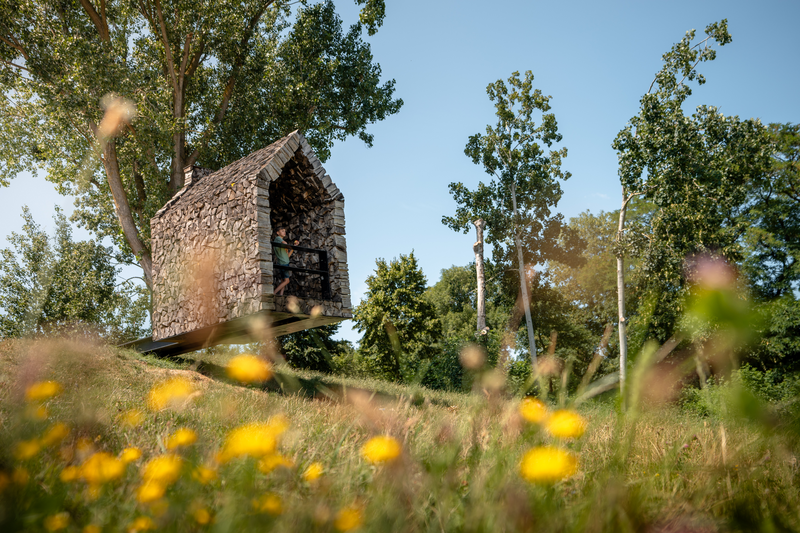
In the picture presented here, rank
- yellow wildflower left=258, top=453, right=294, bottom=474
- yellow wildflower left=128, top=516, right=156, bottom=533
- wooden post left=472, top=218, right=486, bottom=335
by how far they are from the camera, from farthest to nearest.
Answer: wooden post left=472, top=218, right=486, bottom=335, yellow wildflower left=258, top=453, right=294, bottom=474, yellow wildflower left=128, top=516, right=156, bottom=533

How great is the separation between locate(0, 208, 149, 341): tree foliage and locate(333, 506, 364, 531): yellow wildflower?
86.7 feet

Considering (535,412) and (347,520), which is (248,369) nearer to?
(347,520)

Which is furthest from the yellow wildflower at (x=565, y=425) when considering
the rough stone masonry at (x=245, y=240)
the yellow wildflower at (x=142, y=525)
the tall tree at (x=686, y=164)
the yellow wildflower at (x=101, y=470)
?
the tall tree at (x=686, y=164)

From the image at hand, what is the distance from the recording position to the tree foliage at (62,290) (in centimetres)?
2467

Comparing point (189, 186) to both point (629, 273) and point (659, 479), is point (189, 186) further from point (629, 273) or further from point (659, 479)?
point (629, 273)

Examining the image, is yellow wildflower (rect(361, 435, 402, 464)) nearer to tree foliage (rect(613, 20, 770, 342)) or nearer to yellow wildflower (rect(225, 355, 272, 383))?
yellow wildflower (rect(225, 355, 272, 383))

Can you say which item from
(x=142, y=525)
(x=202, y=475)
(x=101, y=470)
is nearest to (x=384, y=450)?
(x=202, y=475)

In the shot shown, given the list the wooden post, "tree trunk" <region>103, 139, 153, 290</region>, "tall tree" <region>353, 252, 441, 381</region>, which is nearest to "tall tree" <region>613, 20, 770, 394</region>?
the wooden post

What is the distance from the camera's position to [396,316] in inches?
1064

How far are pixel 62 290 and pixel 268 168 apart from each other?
21.2 m

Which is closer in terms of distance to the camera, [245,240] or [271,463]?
[271,463]

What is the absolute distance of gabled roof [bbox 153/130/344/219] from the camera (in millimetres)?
10438

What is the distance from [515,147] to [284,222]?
1767 cm

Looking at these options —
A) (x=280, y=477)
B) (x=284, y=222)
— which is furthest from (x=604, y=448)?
(x=284, y=222)
